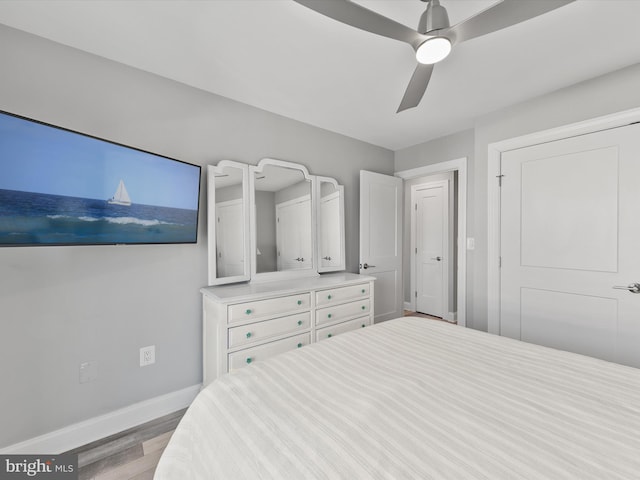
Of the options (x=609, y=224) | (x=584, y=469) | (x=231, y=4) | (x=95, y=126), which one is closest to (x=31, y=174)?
(x=95, y=126)

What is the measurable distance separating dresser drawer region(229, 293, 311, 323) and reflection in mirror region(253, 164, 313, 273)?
472 mm

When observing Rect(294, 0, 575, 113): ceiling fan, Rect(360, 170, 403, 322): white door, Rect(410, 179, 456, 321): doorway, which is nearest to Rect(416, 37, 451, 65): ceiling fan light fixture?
Rect(294, 0, 575, 113): ceiling fan

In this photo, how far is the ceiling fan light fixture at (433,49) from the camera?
4.07ft

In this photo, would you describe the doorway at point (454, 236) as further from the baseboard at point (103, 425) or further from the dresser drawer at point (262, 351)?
the baseboard at point (103, 425)

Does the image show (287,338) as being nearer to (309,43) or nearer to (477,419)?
(477,419)

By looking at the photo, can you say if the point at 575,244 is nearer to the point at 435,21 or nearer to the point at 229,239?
the point at 435,21

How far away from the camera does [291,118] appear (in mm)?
2711

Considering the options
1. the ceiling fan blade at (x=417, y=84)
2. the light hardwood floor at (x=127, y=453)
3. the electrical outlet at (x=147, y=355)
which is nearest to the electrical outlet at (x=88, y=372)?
the electrical outlet at (x=147, y=355)

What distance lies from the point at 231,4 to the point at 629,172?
276cm

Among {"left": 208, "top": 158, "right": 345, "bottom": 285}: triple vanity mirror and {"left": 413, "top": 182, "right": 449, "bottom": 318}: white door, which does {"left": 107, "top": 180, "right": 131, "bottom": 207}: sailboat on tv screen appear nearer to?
{"left": 208, "top": 158, "right": 345, "bottom": 285}: triple vanity mirror

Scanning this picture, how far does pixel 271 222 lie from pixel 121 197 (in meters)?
1.16

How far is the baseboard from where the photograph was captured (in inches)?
61.9

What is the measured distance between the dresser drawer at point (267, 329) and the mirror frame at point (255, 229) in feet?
1.62

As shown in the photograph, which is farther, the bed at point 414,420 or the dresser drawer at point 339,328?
the dresser drawer at point 339,328
